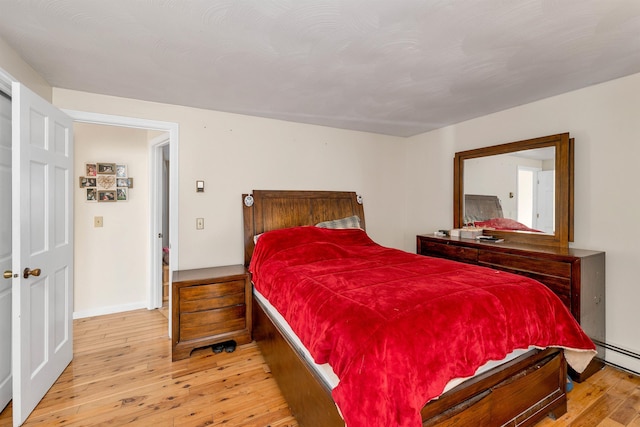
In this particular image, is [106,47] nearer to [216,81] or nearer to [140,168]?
[216,81]

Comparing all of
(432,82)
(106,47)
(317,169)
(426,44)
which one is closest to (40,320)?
(106,47)

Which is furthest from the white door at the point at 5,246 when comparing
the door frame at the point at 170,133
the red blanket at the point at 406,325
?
the red blanket at the point at 406,325

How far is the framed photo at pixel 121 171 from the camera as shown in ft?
11.6

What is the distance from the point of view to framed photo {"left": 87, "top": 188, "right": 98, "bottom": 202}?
341 cm

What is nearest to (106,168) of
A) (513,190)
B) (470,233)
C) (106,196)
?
(106,196)

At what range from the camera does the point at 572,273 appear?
223 cm

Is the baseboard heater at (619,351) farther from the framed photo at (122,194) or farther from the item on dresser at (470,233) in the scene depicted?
the framed photo at (122,194)

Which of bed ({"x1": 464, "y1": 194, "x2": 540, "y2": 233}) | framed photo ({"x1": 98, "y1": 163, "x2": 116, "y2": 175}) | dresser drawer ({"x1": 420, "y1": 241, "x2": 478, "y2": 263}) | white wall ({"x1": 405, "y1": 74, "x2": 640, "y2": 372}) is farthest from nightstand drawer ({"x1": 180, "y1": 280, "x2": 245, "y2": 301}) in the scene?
white wall ({"x1": 405, "y1": 74, "x2": 640, "y2": 372})

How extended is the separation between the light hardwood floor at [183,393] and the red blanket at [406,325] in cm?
60

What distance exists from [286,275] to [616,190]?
277 cm

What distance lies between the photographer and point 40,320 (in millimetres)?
1988

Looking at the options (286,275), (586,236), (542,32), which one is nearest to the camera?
(542,32)

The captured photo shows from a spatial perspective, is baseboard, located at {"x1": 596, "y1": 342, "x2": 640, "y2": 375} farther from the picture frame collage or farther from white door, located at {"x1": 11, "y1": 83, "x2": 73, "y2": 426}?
the picture frame collage

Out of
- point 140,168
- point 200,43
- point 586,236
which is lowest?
point 586,236
